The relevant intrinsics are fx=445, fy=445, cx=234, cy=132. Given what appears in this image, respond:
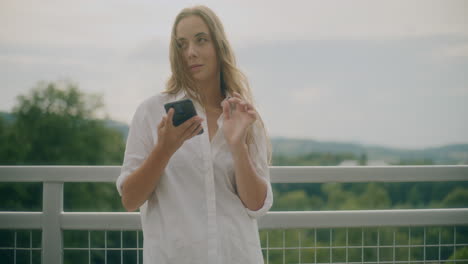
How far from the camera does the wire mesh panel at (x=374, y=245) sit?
2.05 meters

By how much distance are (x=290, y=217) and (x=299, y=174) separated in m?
0.20

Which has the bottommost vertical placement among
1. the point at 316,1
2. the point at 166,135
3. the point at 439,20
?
the point at 166,135

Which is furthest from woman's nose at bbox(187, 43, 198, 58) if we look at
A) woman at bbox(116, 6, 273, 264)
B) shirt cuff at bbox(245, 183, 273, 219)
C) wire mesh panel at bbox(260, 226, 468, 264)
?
wire mesh panel at bbox(260, 226, 468, 264)

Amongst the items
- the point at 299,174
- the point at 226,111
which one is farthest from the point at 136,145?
the point at 299,174

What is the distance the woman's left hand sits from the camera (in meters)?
1.38

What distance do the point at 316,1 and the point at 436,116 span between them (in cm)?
1509

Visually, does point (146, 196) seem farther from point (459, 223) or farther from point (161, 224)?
point (459, 223)

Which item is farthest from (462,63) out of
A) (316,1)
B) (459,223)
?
(459,223)

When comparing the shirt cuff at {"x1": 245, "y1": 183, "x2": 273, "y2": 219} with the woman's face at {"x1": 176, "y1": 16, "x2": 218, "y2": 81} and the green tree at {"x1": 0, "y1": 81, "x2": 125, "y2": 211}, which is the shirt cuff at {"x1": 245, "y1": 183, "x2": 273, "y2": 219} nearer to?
the woman's face at {"x1": 176, "y1": 16, "x2": 218, "y2": 81}

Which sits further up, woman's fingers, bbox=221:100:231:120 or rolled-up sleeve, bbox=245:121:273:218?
woman's fingers, bbox=221:100:231:120

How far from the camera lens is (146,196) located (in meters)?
1.33

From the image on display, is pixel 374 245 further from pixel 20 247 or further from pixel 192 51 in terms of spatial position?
pixel 20 247

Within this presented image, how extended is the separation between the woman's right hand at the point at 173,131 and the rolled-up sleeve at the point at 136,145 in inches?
5.9

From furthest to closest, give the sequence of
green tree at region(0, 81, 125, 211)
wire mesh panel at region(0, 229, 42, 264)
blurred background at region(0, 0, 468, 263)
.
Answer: blurred background at region(0, 0, 468, 263) → green tree at region(0, 81, 125, 211) → wire mesh panel at region(0, 229, 42, 264)
